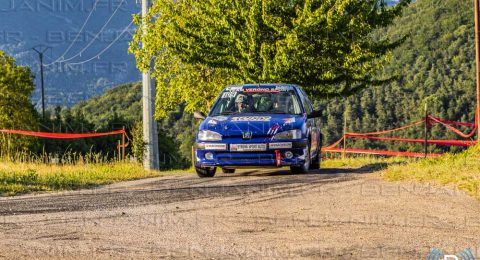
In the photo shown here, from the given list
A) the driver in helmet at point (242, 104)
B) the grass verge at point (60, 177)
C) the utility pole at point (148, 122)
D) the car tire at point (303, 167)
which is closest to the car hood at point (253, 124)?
the driver in helmet at point (242, 104)

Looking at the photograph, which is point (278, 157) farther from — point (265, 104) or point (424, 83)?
point (424, 83)

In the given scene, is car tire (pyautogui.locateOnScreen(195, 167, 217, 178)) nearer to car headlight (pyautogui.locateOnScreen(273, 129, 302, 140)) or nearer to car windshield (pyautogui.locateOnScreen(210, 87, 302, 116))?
car windshield (pyautogui.locateOnScreen(210, 87, 302, 116))

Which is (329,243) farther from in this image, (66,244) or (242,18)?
(242,18)

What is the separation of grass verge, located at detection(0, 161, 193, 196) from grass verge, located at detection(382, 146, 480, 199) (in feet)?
19.7

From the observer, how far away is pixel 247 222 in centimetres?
888

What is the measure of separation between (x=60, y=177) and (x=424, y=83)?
4067 inches

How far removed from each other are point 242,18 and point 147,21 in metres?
7.27

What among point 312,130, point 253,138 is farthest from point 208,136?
point 312,130

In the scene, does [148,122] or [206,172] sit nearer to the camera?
[206,172]

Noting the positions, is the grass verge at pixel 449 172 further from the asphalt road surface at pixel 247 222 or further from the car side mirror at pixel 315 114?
the car side mirror at pixel 315 114

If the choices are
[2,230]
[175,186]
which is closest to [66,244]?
→ [2,230]

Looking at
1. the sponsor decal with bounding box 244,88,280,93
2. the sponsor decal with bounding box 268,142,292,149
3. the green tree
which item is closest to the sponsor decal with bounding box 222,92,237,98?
the sponsor decal with bounding box 244,88,280,93

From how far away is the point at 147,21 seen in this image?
33.3m

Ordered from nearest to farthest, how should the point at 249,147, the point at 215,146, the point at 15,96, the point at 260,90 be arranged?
the point at 249,147, the point at 215,146, the point at 260,90, the point at 15,96
